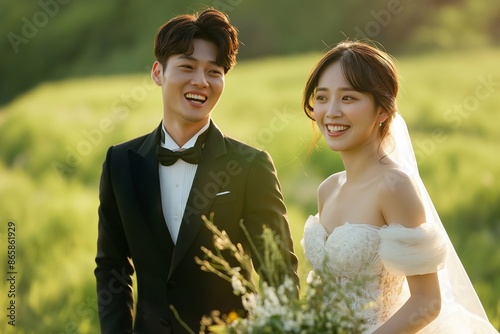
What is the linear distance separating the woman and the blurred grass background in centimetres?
60

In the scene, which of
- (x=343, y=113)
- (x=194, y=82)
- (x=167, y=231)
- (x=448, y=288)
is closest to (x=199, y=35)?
(x=194, y=82)

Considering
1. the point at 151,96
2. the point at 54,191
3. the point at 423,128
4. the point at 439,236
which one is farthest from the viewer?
the point at 151,96

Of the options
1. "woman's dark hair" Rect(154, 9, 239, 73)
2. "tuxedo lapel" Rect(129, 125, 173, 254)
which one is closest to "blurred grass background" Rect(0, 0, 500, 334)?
"woman's dark hair" Rect(154, 9, 239, 73)

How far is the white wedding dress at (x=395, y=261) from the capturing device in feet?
11.4

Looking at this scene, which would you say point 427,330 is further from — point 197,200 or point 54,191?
point 54,191

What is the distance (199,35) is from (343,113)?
829 mm

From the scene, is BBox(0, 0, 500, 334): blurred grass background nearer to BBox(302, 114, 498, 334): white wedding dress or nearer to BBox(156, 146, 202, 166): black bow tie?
BBox(302, 114, 498, 334): white wedding dress

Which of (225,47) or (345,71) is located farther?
(225,47)

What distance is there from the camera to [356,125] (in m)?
3.68

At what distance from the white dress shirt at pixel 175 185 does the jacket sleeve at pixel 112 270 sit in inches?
10.3

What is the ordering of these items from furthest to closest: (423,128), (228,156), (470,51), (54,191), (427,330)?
(470,51) < (423,128) < (54,191) < (228,156) < (427,330)

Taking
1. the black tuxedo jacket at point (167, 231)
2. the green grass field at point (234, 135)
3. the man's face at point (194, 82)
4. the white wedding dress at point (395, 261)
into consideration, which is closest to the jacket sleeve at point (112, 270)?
the black tuxedo jacket at point (167, 231)

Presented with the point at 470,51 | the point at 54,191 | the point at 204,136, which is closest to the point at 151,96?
the point at 54,191

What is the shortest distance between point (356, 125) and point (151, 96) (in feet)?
33.2
